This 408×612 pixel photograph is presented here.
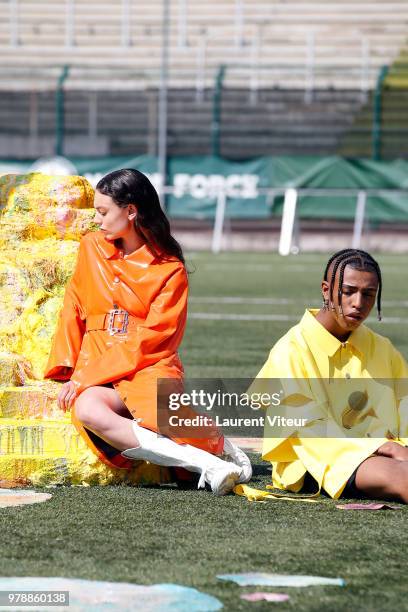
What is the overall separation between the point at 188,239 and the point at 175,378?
68.5ft

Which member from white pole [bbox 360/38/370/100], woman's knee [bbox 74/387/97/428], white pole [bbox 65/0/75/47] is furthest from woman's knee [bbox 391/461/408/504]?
white pole [bbox 65/0/75/47]

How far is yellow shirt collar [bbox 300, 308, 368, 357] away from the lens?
4.75 m

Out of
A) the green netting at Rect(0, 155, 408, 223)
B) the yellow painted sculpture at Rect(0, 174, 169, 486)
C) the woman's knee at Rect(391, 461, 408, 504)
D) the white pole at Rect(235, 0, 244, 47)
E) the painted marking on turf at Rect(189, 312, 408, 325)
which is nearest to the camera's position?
the woman's knee at Rect(391, 461, 408, 504)

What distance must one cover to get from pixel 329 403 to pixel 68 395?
0.94m

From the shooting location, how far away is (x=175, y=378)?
4.84 metres

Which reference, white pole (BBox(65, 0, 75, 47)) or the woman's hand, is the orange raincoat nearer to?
the woman's hand

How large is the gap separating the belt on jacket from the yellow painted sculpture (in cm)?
32

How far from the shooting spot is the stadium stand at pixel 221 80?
26.8 m

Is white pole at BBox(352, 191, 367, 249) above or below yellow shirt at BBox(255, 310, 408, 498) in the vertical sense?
below

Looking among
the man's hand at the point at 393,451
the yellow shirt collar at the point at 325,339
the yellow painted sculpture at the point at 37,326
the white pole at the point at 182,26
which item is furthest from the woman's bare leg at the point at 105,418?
the white pole at the point at 182,26

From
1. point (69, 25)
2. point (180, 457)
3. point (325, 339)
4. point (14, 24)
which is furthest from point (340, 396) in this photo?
point (14, 24)

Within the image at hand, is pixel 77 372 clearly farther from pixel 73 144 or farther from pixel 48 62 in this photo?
pixel 48 62

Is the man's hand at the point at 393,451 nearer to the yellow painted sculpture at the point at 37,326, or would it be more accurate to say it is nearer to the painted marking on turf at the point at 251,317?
the yellow painted sculpture at the point at 37,326

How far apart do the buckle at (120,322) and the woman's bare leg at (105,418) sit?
0.88 ft
